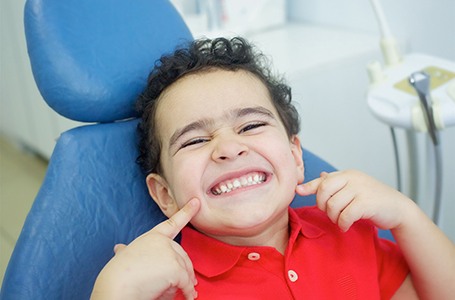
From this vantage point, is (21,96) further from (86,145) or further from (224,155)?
(224,155)

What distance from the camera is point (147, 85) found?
1074 mm

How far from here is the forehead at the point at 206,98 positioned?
97 centimetres

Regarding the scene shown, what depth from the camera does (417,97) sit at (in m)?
1.19

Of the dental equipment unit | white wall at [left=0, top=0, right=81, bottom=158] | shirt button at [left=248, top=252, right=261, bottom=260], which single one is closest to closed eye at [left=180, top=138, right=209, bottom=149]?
shirt button at [left=248, top=252, right=261, bottom=260]

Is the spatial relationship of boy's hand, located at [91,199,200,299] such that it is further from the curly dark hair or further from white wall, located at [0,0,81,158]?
white wall, located at [0,0,81,158]

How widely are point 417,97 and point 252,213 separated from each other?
523 mm

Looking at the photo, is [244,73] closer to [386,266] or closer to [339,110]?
[386,266]

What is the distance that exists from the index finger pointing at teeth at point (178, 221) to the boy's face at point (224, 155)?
0.9 inches

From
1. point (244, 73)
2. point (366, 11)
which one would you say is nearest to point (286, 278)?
point (244, 73)

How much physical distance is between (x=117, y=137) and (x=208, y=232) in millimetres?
271

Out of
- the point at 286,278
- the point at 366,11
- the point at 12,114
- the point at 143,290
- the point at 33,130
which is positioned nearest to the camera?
the point at 143,290

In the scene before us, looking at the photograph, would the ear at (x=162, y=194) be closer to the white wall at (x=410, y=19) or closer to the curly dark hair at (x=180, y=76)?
the curly dark hair at (x=180, y=76)

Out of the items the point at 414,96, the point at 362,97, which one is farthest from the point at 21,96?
the point at 414,96

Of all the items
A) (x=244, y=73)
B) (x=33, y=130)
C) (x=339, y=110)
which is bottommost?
(x=33, y=130)
